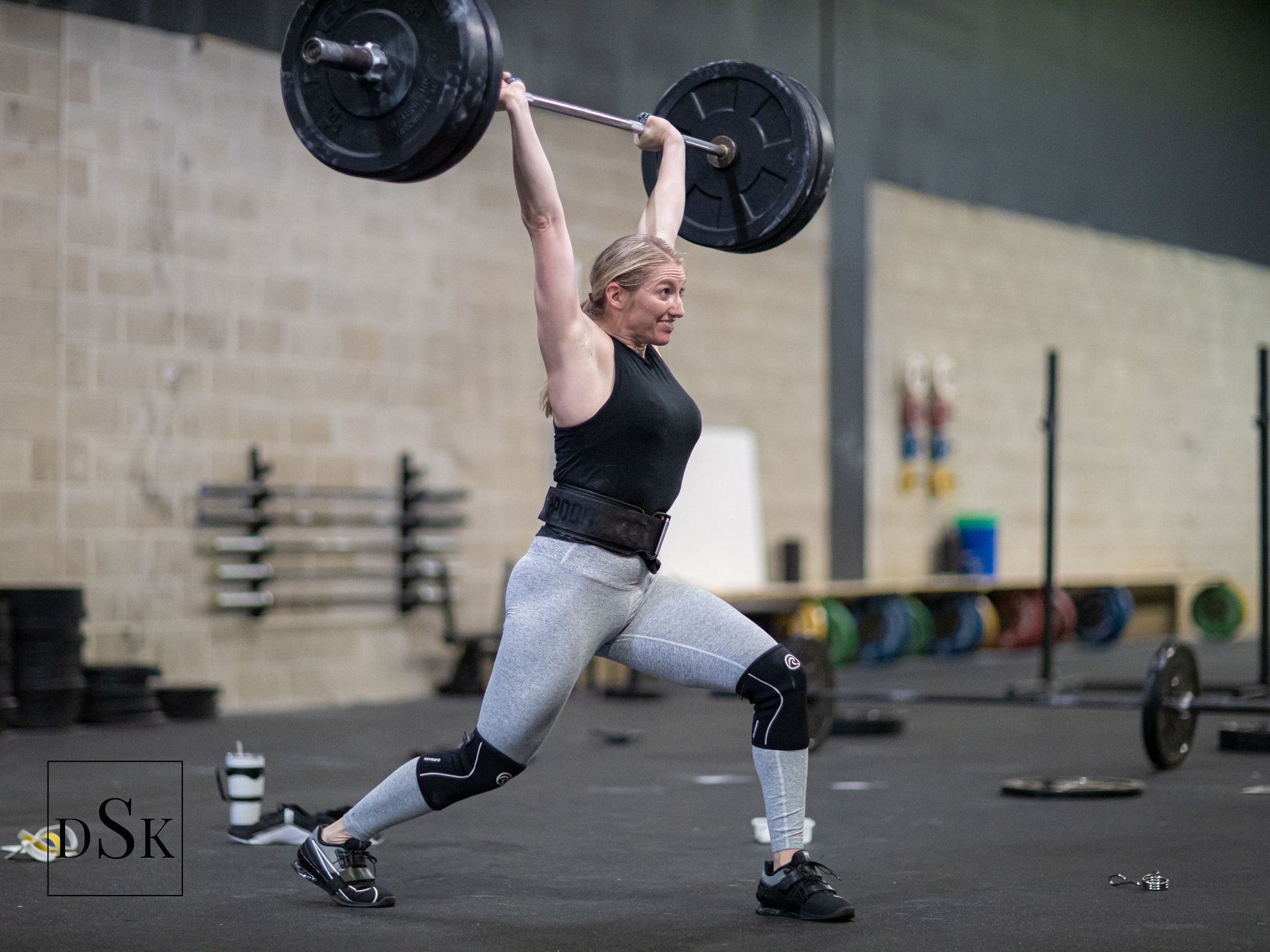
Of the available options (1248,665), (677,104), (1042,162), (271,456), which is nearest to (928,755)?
(677,104)

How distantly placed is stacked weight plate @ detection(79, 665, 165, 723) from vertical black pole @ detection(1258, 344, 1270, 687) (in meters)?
4.24

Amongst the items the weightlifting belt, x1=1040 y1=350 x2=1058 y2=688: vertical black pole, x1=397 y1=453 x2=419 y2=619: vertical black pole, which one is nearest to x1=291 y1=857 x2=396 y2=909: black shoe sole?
the weightlifting belt

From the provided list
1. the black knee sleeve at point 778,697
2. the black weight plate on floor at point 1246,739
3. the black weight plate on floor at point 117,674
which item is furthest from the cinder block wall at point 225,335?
the black knee sleeve at point 778,697

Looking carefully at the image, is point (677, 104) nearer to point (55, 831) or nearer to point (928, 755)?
point (55, 831)

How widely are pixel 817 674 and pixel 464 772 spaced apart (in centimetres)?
242

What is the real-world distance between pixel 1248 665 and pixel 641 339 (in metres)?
7.98

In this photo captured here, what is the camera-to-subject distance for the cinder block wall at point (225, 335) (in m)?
6.52

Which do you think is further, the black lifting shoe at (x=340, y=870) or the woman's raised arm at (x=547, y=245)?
the black lifting shoe at (x=340, y=870)

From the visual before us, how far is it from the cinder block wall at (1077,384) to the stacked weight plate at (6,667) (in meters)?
5.68

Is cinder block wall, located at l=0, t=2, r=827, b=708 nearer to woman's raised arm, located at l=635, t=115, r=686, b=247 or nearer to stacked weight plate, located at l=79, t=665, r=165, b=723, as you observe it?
stacked weight plate, located at l=79, t=665, r=165, b=723

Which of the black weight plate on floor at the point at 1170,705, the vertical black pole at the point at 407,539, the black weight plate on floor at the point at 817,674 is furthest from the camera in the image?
the vertical black pole at the point at 407,539

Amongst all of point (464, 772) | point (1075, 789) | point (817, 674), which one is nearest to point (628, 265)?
point (464, 772)

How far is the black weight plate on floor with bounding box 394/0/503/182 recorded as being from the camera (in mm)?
2699

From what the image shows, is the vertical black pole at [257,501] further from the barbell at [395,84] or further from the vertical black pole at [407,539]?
the barbell at [395,84]
